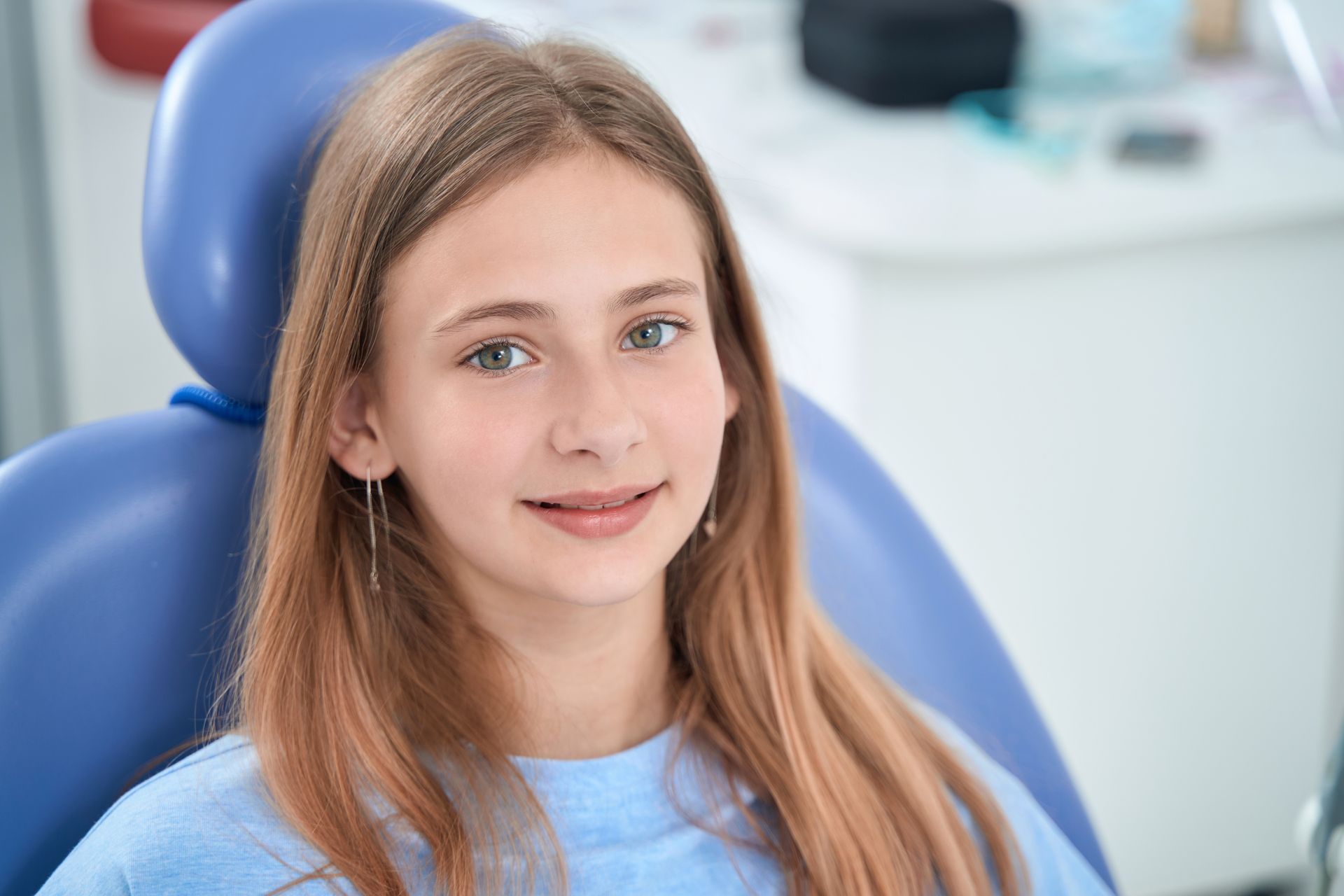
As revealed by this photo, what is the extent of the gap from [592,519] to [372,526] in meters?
0.14

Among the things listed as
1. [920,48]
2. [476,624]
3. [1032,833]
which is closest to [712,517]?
[476,624]

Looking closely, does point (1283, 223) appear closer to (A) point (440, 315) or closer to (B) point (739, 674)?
(B) point (739, 674)

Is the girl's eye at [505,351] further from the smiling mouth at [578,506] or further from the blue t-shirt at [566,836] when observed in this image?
the blue t-shirt at [566,836]

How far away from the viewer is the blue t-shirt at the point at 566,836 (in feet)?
2.64

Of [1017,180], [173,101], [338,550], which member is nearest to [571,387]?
[338,550]

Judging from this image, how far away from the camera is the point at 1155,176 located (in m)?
1.49

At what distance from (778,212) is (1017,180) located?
24cm

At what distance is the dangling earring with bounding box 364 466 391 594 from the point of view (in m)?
0.89

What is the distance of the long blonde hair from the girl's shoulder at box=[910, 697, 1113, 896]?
1 centimetres

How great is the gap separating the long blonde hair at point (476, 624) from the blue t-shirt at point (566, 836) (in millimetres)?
13

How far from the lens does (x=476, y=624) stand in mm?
935

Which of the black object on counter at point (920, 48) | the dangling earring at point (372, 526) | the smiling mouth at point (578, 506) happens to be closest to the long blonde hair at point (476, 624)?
the dangling earring at point (372, 526)

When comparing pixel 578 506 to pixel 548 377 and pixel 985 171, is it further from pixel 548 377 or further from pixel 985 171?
pixel 985 171

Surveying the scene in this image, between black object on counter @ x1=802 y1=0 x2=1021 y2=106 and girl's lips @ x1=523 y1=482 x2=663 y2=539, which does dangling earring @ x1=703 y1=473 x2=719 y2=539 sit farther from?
black object on counter @ x1=802 y1=0 x2=1021 y2=106
